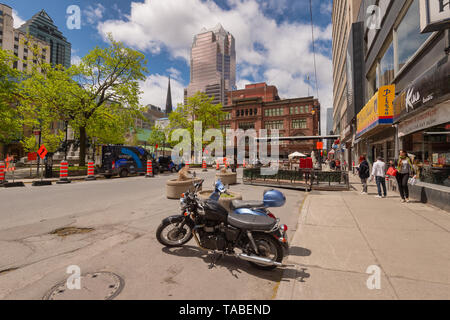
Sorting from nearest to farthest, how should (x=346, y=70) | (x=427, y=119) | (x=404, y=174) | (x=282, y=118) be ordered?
(x=427, y=119) → (x=404, y=174) → (x=346, y=70) → (x=282, y=118)

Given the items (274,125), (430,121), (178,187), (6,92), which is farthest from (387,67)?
(274,125)

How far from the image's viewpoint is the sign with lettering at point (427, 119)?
698cm

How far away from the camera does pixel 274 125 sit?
68688 mm

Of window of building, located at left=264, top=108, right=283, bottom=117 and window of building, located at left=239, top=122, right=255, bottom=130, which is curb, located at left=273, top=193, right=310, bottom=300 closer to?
window of building, located at left=264, top=108, right=283, bottom=117

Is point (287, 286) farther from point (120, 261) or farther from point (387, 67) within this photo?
point (387, 67)

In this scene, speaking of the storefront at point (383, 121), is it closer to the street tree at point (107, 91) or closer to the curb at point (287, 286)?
the curb at point (287, 286)

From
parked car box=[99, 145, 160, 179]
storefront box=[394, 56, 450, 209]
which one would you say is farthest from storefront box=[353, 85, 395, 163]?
parked car box=[99, 145, 160, 179]

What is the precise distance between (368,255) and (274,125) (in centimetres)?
6756

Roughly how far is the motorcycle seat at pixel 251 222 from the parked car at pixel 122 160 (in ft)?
56.9

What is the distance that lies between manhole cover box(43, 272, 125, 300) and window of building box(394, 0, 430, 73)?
41.4ft


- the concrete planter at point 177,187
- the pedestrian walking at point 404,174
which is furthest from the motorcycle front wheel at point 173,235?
the pedestrian walking at point 404,174

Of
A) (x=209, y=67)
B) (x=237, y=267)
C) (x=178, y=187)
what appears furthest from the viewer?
(x=209, y=67)

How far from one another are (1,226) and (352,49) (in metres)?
26.3

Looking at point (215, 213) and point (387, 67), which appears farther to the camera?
point (387, 67)
